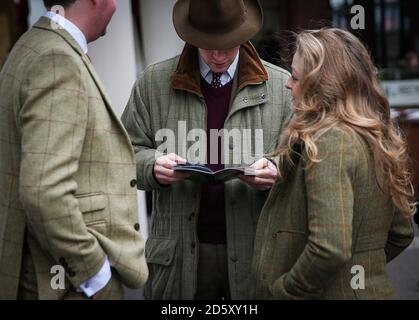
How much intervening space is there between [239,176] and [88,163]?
2.38 feet

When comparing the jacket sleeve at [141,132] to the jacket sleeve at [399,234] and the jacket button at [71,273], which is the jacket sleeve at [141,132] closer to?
the jacket button at [71,273]

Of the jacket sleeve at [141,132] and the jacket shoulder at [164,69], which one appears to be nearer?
the jacket sleeve at [141,132]

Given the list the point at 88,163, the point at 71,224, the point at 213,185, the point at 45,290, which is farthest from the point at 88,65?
the point at 213,185

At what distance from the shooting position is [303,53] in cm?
229

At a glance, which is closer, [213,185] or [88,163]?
[88,163]

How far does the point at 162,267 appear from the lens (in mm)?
2816

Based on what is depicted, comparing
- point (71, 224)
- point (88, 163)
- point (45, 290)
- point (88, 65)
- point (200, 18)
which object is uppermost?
point (200, 18)

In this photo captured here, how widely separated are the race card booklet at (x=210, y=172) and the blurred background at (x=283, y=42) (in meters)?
0.46

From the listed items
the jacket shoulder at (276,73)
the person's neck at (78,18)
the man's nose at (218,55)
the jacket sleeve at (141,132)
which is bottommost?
the jacket sleeve at (141,132)

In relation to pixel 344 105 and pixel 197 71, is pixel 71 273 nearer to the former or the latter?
pixel 344 105

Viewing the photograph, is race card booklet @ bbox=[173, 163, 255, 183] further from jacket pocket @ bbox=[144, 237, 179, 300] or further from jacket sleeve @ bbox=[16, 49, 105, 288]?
jacket sleeve @ bbox=[16, 49, 105, 288]

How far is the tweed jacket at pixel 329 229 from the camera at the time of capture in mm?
2078

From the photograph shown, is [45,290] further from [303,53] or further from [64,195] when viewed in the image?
[303,53]

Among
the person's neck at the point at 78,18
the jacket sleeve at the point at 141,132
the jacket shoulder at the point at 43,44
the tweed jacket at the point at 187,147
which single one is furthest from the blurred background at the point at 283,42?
the jacket shoulder at the point at 43,44
